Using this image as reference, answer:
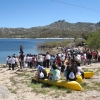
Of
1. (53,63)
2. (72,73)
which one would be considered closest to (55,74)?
(72,73)

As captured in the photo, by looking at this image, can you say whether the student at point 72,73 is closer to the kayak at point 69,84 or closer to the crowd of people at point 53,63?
the crowd of people at point 53,63

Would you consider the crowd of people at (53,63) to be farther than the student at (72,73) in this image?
Yes

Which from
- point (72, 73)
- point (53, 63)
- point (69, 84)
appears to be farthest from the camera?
point (53, 63)

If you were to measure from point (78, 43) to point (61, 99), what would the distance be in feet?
227

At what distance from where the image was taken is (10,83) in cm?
1638

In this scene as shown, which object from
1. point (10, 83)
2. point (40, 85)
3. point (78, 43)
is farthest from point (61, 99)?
point (78, 43)

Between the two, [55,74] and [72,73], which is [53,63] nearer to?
[55,74]

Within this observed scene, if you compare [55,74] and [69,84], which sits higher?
[55,74]

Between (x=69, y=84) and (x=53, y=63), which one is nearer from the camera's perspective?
(x=69, y=84)

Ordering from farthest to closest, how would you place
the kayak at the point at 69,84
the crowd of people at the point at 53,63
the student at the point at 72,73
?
the crowd of people at the point at 53,63, the student at the point at 72,73, the kayak at the point at 69,84

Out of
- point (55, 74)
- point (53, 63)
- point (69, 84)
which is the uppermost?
point (53, 63)

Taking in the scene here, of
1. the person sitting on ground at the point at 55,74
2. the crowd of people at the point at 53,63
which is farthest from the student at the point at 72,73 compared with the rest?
the person sitting on ground at the point at 55,74

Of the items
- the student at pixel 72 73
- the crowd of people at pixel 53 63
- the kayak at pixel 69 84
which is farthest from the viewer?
the crowd of people at pixel 53 63

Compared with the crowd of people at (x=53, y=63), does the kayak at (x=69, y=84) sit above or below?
below
